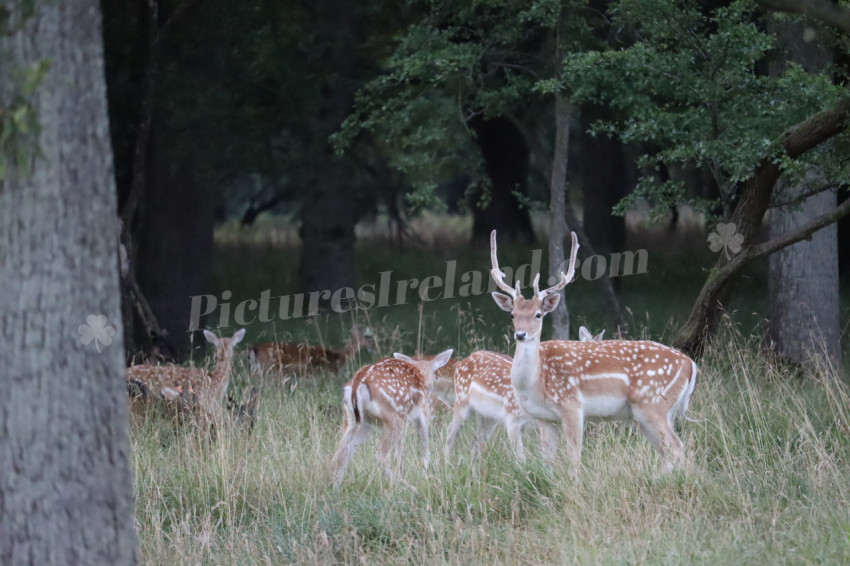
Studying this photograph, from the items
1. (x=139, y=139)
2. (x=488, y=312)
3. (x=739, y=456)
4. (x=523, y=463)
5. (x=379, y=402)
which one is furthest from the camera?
(x=488, y=312)

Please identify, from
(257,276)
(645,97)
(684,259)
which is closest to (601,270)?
(645,97)

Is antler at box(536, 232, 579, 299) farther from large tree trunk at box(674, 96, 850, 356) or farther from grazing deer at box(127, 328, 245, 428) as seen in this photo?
grazing deer at box(127, 328, 245, 428)

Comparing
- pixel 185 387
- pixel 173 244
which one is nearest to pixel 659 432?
pixel 185 387

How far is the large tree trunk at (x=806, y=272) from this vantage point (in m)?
9.63

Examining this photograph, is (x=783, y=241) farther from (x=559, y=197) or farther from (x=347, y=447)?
(x=347, y=447)

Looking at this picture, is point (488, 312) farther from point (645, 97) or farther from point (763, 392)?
point (763, 392)

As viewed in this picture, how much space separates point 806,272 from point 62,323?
757 cm

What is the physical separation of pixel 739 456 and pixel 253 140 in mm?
7900

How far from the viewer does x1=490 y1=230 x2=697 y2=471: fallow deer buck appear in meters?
6.72

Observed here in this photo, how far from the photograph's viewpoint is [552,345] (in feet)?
23.4

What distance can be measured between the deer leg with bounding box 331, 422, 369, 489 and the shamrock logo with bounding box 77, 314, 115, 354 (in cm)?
232

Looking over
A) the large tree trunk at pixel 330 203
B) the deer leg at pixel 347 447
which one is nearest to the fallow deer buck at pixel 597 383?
the deer leg at pixel 347 447

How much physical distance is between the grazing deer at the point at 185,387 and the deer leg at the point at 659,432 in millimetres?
2717

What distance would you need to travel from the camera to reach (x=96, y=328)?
404 cm
